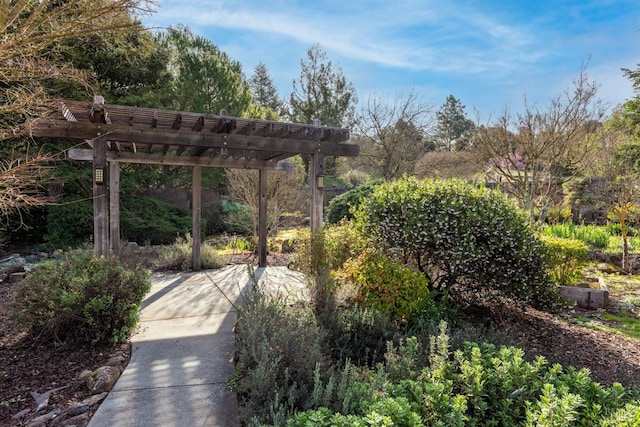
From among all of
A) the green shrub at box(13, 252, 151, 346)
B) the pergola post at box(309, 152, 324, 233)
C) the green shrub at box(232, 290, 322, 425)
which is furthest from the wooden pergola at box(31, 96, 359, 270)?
the green shrub at box(232, 290, 322, 425)

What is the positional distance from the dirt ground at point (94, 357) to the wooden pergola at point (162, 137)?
4.97 feet

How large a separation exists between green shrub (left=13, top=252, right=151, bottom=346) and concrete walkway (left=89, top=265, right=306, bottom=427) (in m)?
0.31

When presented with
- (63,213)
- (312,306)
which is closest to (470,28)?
(312,306)

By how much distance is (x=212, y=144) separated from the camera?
511cm

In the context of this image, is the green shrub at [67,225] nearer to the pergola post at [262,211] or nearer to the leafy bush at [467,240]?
the pergola post at [262,211]

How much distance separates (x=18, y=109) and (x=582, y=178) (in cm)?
1438

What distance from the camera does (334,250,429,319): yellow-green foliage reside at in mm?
3787

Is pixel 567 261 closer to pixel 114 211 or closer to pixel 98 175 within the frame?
pixel 98 175

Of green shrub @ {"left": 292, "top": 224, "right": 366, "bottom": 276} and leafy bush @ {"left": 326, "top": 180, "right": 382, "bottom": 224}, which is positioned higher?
leafy bush @ {"left": 326, "top": 180, "right": 382, "bottom": 224}

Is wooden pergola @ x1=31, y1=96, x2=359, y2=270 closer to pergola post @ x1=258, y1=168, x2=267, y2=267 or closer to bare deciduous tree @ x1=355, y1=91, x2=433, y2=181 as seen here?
pergola post @ x1=258, y1=168, x2=267, y2=267

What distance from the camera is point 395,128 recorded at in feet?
42.1

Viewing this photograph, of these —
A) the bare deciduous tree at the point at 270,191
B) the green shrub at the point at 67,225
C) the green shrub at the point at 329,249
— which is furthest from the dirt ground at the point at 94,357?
the bare deciduous tree at the point at 270,191

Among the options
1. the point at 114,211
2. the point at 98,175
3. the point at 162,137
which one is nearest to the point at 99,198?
the point at 98,175

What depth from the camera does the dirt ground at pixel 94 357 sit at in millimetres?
2650
